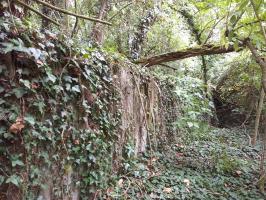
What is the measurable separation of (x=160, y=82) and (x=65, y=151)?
3867 millimetres

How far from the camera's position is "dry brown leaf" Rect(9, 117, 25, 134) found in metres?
2.43

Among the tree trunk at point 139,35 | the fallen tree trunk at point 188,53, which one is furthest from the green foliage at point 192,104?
the tree trunk at point 139,35

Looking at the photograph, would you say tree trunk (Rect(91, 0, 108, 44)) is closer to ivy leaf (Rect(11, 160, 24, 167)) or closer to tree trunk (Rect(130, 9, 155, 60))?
tree trunk (Rect(130, 9, 155, 60))

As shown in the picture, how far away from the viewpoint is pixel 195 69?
11.6m

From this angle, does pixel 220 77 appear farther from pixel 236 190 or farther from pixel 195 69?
pixel 236 190

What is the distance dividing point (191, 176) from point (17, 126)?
327 cm

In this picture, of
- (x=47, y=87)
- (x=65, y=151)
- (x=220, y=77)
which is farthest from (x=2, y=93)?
(x=220, y=77)

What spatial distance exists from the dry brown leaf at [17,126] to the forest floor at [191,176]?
1.64 metres

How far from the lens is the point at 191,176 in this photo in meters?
4.84

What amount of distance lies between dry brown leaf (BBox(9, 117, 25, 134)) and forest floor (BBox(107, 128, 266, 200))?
164 cm

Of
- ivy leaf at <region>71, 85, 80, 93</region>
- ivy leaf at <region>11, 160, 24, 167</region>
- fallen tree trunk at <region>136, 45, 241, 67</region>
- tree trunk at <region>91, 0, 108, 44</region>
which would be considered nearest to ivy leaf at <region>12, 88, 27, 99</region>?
ivy leaf at <region>11, 160, 24, 167</region>

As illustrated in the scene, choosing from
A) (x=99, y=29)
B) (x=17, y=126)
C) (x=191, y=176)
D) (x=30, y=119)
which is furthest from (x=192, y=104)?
(x=17, y=126)

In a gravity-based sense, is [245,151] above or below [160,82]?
below

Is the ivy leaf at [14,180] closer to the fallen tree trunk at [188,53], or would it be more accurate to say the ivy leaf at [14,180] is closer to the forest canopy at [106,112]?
the forest canopy at [106,112]
